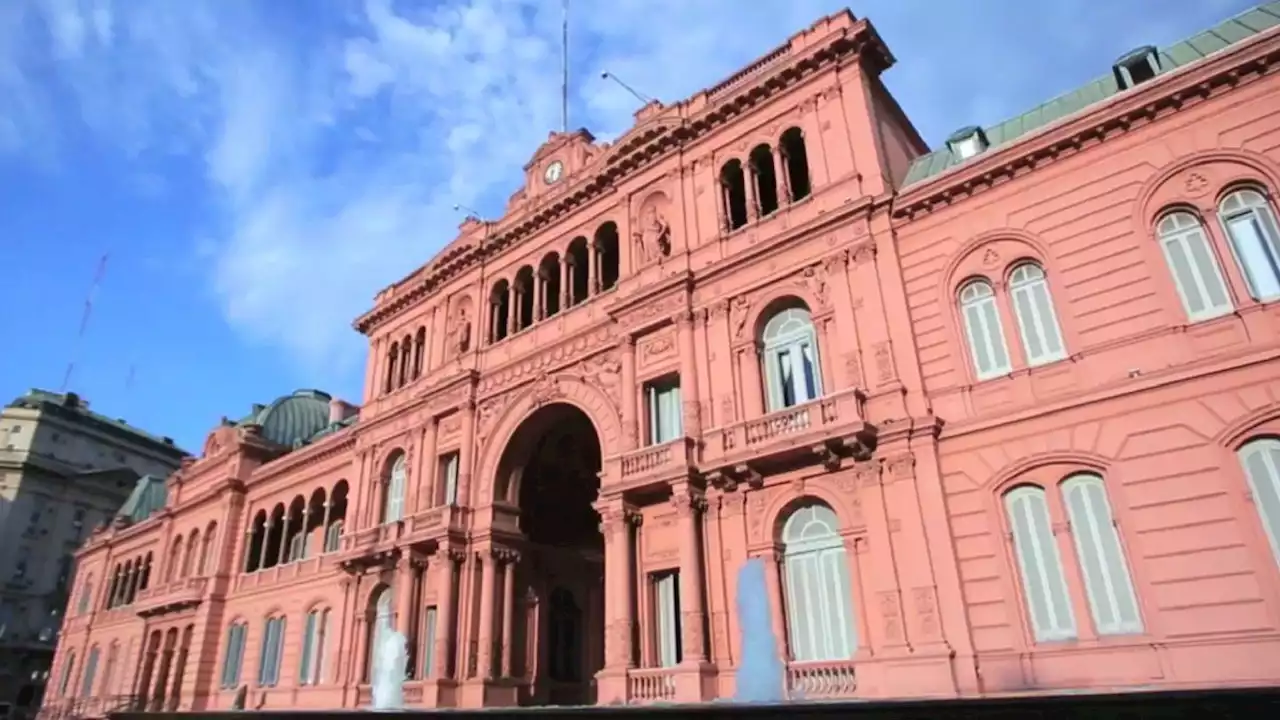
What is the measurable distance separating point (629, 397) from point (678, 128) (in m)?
8.72

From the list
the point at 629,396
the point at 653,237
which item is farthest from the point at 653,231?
the point at 629,396

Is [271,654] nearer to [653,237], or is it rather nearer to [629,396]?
[629,396]

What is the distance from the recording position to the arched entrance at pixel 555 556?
2488cm

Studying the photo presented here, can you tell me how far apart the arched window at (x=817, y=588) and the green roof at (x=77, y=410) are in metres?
73.2

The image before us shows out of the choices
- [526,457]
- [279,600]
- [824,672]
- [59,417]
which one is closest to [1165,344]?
[824,672]

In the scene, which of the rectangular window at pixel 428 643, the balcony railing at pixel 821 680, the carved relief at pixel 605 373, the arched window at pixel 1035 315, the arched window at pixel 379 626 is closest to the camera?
the balcony railing at pixel 821 680

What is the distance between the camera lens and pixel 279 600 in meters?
32.2

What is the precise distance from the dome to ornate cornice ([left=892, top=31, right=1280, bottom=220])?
114 ft

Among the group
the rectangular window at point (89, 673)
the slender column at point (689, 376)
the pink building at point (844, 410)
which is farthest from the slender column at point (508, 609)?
the rectangular window at point (89, 673)

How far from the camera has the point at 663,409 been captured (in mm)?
21500

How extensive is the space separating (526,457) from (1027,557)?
1597cm

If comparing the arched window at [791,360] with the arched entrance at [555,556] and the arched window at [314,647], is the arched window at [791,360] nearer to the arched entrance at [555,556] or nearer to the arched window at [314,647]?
the arched entrance at [555,556]

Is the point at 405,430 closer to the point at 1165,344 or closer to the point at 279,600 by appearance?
the point at 279,600

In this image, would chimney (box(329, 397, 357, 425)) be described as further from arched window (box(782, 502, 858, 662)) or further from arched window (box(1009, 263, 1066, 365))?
arched window (box(1009, 263, 1066, 365))
